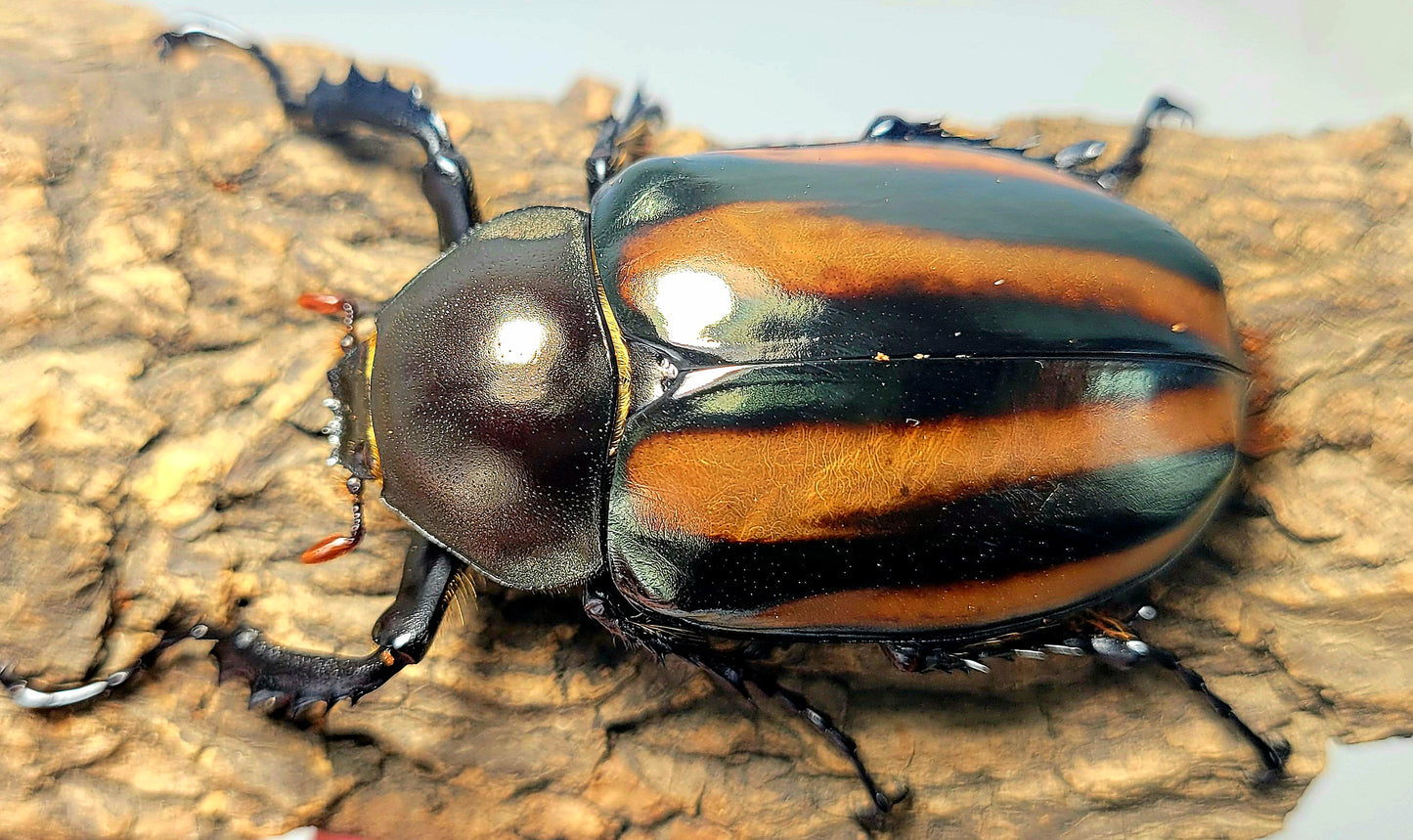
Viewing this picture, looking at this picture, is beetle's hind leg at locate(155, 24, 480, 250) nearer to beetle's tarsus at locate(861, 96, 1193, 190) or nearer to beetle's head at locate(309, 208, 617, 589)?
beetle's head at locate(309, 208, 617, 589)

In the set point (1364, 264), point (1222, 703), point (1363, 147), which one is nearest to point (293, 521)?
point (1222, 703)

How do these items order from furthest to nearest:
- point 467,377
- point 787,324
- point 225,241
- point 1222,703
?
point 225,241
point 1222,703
point 467,377
point 787,324

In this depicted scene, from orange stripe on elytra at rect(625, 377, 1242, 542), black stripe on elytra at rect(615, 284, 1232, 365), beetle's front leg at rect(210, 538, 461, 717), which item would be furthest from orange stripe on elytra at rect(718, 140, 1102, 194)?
beetle's front leg at rect(210, 538, 461, 717)

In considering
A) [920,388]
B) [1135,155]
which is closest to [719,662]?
[920,388]

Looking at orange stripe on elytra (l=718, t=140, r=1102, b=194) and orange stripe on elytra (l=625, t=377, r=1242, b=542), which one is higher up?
orange stripe on elytra (l=718, t=140, r=1102, b=194)

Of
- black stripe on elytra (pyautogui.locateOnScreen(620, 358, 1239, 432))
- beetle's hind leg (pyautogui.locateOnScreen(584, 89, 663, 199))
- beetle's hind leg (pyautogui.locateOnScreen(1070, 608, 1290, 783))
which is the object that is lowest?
beetle's hind leg (pyautogui.locateOnScreen(1070, 608, 1290, 783))

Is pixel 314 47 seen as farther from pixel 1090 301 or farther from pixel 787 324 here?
pixel 1090 301
